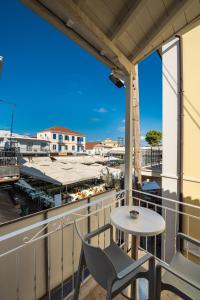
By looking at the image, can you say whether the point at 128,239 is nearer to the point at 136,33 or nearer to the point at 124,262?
the point at 124,262

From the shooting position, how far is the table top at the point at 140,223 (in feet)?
4.94

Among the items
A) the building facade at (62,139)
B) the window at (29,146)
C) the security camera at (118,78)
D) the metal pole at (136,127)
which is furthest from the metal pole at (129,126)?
the building facade at (62,139)

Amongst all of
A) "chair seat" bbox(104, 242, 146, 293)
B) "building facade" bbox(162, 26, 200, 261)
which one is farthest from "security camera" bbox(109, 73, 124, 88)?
"chair seat" bbox(104, 242, 146, 293)

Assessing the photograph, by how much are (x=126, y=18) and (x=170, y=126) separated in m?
2.84

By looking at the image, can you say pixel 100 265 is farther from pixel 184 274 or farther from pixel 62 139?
pixel 62 139

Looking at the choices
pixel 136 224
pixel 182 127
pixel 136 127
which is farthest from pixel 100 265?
pixel 136 127

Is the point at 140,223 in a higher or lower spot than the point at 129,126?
lower

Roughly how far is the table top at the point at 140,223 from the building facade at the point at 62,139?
30939 mm

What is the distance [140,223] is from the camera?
1.66 m

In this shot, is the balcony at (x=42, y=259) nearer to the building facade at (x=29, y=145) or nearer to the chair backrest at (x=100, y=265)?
the chair backrest at (x=100, y=265)

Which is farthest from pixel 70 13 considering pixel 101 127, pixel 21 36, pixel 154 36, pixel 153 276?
pixel 101 127

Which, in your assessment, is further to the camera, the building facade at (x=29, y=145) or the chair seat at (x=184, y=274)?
the building facade at (x=29, y=145)

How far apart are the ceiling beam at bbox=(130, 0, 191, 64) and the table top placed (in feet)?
6.57

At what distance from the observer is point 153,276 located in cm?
124
